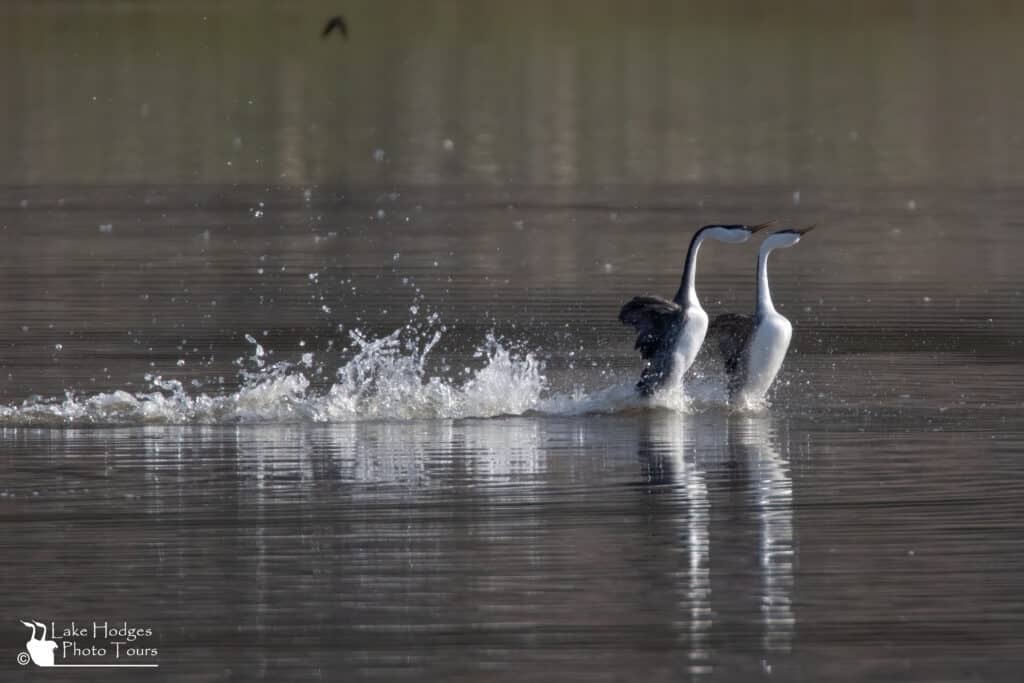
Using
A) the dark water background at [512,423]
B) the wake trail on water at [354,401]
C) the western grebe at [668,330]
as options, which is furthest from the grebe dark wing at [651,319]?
the dark water background at [512,423]

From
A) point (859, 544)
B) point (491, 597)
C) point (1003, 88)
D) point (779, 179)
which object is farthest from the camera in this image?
point (1003, 88)

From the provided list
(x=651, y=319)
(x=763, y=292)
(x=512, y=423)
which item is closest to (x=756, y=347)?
(x=763, y=292)

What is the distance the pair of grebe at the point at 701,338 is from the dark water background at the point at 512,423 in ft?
1.26

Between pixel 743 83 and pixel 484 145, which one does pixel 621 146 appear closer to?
pixel 484 145

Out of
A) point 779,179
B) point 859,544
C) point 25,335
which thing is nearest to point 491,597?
point 859,544

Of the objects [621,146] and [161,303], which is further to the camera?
[621,146]

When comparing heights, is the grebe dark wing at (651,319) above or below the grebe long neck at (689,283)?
below

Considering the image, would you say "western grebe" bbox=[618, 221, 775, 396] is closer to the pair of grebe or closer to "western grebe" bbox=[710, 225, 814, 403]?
the pair of grebe

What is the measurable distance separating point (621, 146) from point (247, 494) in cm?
2997

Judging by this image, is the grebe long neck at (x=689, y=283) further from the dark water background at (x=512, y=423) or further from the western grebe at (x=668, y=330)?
the dark water background at (x=512, y=423)

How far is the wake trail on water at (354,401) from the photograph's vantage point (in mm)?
15406

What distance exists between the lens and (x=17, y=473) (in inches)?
530

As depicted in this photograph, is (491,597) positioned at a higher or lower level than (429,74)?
lower

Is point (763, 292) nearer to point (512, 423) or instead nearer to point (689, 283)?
point (689, 283)
